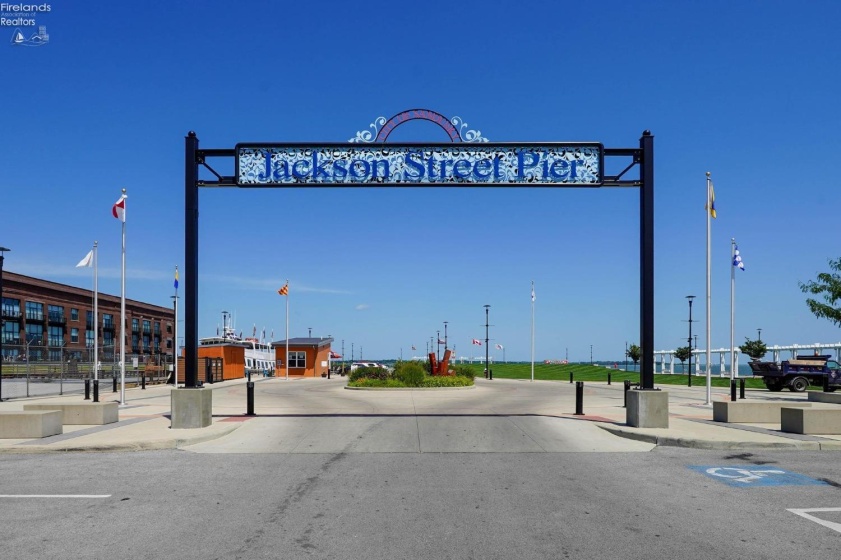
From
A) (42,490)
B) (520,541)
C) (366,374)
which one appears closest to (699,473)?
(520,541)

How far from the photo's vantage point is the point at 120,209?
951 inches

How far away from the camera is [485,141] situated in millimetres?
17219

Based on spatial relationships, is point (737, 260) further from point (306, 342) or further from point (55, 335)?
point (55, 335)

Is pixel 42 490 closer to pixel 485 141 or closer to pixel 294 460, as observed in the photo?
pixel 294 460

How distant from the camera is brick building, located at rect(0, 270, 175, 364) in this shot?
8412cm

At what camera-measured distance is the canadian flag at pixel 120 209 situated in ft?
79.0

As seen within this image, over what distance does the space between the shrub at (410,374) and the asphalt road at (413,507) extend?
78.8 feet

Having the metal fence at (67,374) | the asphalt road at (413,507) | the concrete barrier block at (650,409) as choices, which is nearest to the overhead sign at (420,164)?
the concrete barrier block at (650,409)

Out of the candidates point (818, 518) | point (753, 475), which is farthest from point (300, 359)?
point (818, 518)

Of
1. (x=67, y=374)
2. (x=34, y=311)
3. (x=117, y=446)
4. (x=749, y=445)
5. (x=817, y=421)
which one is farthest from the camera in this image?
(x=34, y=311)

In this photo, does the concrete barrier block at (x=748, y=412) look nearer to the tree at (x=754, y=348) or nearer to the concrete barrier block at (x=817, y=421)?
the concrete barrier block at (x=817, y=421)

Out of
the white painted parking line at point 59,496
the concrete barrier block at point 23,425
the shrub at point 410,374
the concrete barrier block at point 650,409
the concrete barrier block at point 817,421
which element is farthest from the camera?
the shrub at point 410,374

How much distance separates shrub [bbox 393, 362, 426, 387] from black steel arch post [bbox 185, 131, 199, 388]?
20.8m

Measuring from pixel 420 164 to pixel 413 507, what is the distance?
10226 millimetres
